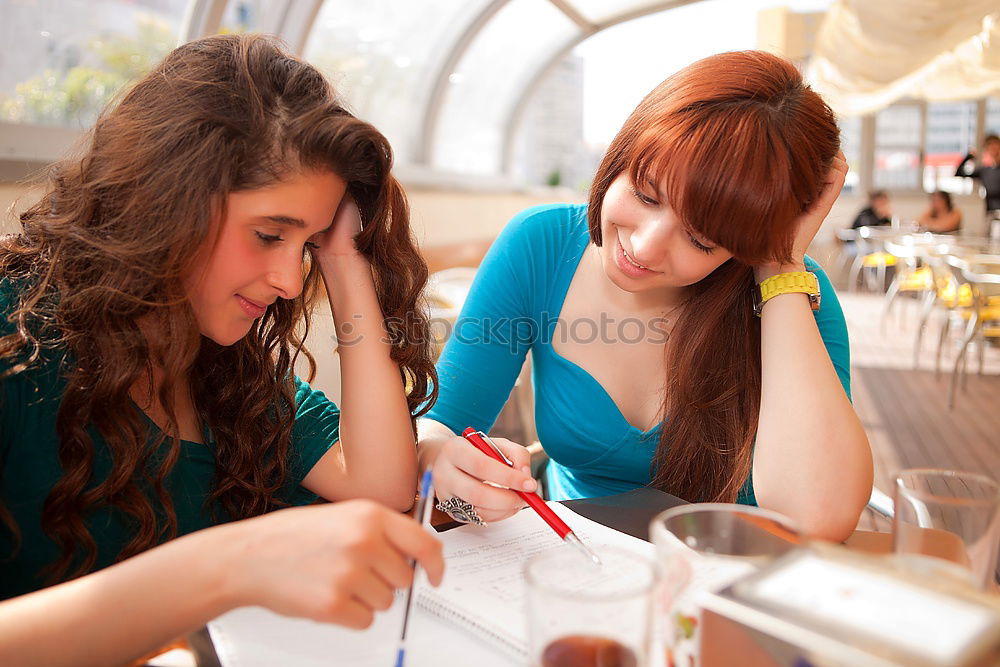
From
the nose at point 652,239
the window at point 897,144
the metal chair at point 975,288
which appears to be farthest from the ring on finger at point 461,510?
the window at point 897,144

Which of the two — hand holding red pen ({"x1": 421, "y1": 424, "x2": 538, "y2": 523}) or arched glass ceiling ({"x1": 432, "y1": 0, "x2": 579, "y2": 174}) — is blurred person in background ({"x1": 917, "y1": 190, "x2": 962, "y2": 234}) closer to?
arched glass ceiling ({"x1": 432, "y1": 0, "x2": 579, "y2": 174})

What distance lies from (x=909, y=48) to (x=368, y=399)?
506 centimetres

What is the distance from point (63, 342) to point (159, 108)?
332mm

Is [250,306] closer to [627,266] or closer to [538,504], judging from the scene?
[538,504]

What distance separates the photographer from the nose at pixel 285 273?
1.09 metres

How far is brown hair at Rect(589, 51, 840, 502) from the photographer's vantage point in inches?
48.3

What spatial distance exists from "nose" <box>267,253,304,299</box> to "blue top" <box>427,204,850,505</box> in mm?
503

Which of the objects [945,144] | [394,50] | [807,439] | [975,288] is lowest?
[975,288]

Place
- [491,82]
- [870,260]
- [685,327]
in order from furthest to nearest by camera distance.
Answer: [870,260]
[491,82]
[685,327]

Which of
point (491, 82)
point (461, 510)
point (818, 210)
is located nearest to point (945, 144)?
point (491, 82)

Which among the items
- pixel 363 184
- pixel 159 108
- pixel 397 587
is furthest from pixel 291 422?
pixel 397 587

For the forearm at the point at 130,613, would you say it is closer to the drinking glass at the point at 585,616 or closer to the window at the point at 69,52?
the drinking glass at the point at 585,616

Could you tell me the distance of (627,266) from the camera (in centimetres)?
138

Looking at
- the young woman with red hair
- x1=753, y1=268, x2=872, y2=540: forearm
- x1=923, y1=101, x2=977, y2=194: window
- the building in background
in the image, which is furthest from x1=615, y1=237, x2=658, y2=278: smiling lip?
x1=923, y1=101, x2=977, y2=194: window
